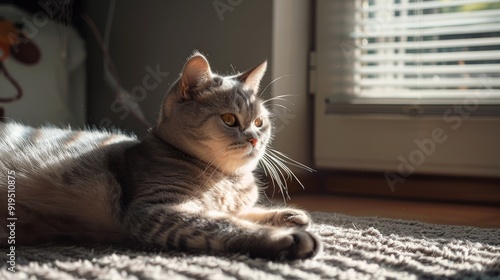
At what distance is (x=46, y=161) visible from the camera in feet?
3.87

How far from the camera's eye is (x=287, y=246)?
90 cm

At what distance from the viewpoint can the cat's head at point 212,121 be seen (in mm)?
1199

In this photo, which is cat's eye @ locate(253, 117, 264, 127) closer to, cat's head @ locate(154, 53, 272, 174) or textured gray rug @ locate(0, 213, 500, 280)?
cat's head @ locate(154, 53, 272, 174)

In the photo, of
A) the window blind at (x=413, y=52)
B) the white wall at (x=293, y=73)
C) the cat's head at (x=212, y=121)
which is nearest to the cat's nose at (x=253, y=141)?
the cat's head at (x=212, y=121)

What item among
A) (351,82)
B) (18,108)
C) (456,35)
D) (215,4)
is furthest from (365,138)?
(18,108)

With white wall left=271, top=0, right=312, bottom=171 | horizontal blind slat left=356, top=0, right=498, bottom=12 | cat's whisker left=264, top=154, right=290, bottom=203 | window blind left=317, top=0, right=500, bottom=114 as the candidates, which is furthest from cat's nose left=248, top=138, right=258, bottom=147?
horizontal blind slat left=356, top=0, right=498, bottom=12

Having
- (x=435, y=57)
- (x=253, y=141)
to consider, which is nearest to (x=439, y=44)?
(x=435, y=57)

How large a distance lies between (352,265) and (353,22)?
4.23 feet

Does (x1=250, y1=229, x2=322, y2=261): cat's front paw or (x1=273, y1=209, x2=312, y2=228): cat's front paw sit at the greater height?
(x1=250, y1=229, x2=322, y2=261): cat's front paw

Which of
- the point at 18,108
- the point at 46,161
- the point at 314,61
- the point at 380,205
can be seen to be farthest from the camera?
the point at 314,61

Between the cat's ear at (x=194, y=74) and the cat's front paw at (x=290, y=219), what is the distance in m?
0.34

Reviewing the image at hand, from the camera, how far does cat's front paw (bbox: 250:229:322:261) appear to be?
0.91 meters

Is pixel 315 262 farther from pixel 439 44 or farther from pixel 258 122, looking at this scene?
pixel 439 44

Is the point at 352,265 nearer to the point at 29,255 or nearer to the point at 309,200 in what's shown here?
the point at 29,255
